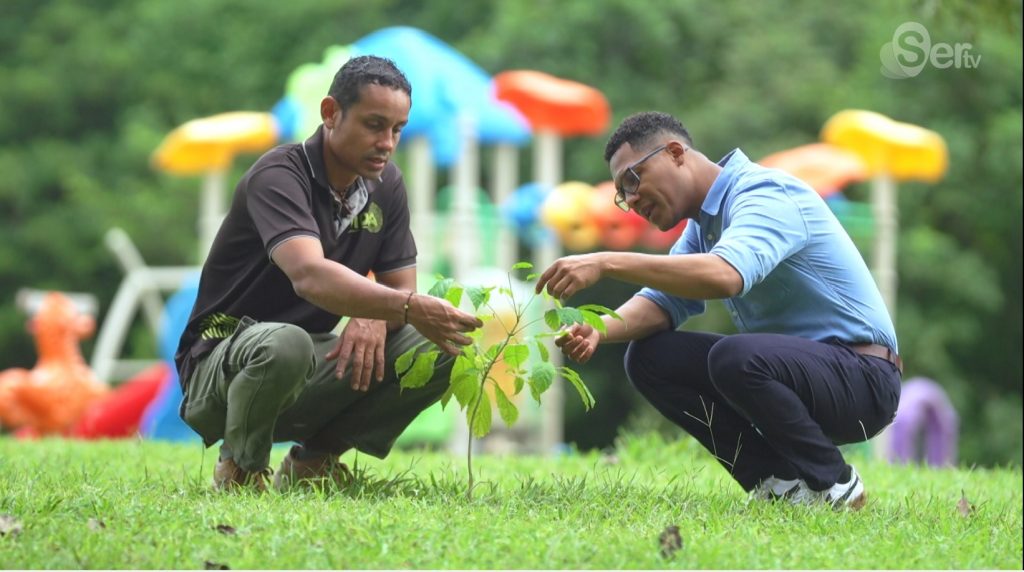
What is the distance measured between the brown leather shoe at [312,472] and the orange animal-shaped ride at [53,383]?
10.2 metres

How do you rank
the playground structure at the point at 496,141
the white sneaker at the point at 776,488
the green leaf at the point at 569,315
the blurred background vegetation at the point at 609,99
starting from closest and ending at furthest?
the green leaf at the point at 569,315
the white sneaker at the point at 776,488
the playground structure at the point at 496,141
the blurred background vegetation at the point at 609,99

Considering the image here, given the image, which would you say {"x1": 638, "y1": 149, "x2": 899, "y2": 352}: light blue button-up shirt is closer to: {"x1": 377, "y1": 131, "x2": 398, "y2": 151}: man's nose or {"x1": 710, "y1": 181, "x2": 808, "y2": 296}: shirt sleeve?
{"x1": 710, "y1": 181, "x2": 808, "y2": 296}: shirt sleeve

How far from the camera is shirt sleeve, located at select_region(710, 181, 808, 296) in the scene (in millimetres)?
3990

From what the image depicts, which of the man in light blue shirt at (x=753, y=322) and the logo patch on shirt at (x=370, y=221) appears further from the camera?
the logo patch on shirt at (x=370, y=221)

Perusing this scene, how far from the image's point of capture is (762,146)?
21062 mm

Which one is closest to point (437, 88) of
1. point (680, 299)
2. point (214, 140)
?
point (214, 140)

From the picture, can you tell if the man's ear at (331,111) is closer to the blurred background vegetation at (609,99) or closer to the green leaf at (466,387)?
the green leaf at (466,387)

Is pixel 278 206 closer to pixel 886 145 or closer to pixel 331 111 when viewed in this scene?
pixel 331 111

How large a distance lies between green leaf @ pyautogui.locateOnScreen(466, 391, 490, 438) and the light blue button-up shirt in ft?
2.82

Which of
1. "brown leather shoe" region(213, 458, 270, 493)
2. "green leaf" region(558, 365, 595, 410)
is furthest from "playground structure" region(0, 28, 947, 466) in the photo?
"green leaf" region(558, 365, 595, 410)

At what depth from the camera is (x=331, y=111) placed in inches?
169

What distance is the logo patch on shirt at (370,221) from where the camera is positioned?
442cm

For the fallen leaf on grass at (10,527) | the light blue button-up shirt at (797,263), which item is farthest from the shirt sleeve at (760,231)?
the fallen leaf on grass at (10,527)

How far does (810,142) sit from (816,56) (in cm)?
200
